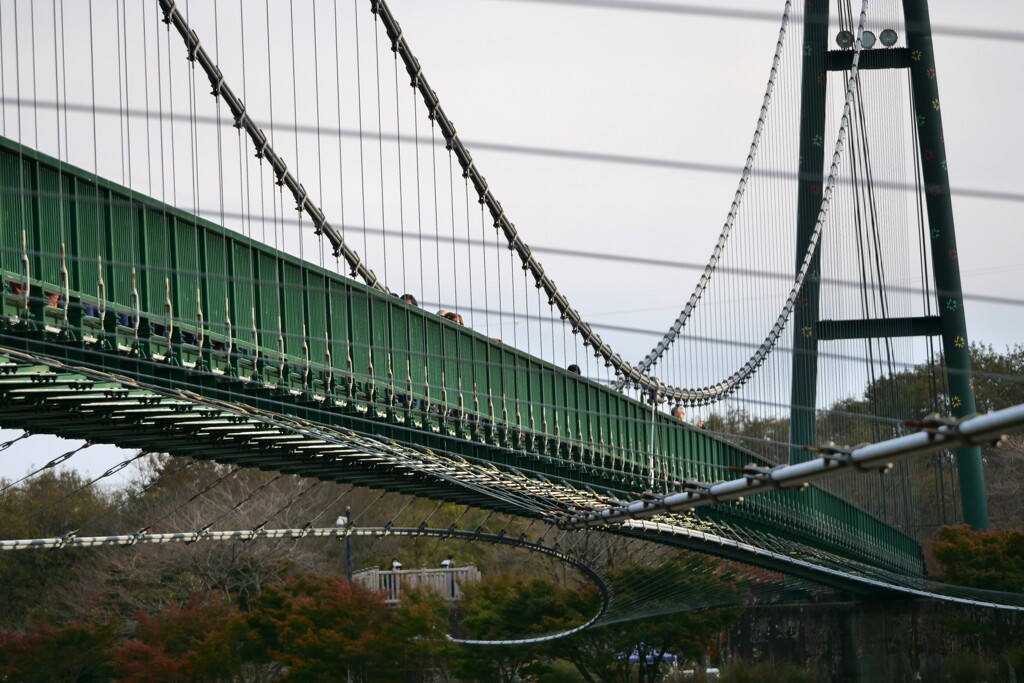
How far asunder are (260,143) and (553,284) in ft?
36.9

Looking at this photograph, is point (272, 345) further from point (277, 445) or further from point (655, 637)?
point (655, 637)

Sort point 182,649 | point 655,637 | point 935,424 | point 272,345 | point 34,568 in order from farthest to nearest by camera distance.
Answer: point 34,568, point 182,649, point 655,637, point 272,345, point 935,424

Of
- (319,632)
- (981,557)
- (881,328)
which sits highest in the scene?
(881,328)

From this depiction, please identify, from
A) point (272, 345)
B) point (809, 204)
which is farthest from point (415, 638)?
point (272, 345)

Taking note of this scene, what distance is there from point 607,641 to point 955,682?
375 inches

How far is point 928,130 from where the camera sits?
43.2m

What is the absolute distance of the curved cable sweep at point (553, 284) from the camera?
3022 cm

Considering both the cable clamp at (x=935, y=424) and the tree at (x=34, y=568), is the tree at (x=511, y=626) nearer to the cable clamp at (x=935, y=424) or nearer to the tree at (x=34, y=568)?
the tree at (x=34, y=568)

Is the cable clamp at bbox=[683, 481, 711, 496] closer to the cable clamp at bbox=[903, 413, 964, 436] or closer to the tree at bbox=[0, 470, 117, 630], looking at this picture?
the cable clamp at bbox=[903, 413, 964, 436]

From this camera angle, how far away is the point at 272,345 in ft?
70.0

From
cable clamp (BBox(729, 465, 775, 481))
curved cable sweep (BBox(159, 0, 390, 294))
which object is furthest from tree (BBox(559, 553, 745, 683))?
cable clamp (BBox(729, 465, 775, 481))

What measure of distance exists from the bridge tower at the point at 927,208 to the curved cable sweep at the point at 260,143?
16.3 metres

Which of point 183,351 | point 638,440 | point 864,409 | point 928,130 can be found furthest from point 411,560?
point 183,351

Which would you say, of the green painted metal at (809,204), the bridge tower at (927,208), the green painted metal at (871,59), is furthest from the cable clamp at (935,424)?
the green painted metal at (871,59)
